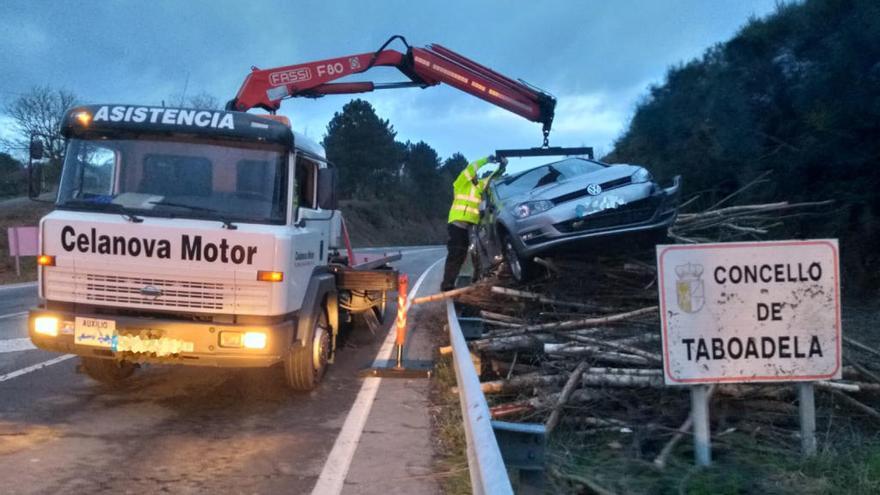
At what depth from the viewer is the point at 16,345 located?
10.2 metres

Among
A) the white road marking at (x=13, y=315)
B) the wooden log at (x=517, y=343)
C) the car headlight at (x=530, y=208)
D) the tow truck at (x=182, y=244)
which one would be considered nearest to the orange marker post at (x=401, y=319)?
the tow truck at (x=182, y=244)


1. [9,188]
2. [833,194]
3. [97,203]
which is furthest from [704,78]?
[9,188]

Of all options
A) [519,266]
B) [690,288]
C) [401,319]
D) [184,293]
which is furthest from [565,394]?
[519,266]

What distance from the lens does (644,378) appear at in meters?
5.98

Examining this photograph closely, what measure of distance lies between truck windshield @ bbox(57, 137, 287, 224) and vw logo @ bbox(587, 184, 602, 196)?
154 inches

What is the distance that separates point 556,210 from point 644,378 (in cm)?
364

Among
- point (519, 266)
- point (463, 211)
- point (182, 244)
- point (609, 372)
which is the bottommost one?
A: point (609, 372)

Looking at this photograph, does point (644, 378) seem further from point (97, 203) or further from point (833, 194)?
point (833, 194)

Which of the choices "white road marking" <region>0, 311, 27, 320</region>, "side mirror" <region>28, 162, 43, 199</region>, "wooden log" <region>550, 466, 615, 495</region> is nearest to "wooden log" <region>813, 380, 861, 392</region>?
"wooden log" <region>550, 466, 615, 495</region>

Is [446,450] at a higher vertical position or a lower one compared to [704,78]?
lower

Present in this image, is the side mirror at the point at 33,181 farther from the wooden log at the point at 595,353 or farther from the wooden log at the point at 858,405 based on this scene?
the wooden log at the point at 858,405

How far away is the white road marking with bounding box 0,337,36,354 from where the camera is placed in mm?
9891

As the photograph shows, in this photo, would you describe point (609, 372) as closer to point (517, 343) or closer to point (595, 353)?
point (595, 353)

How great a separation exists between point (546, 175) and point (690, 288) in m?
6.17
